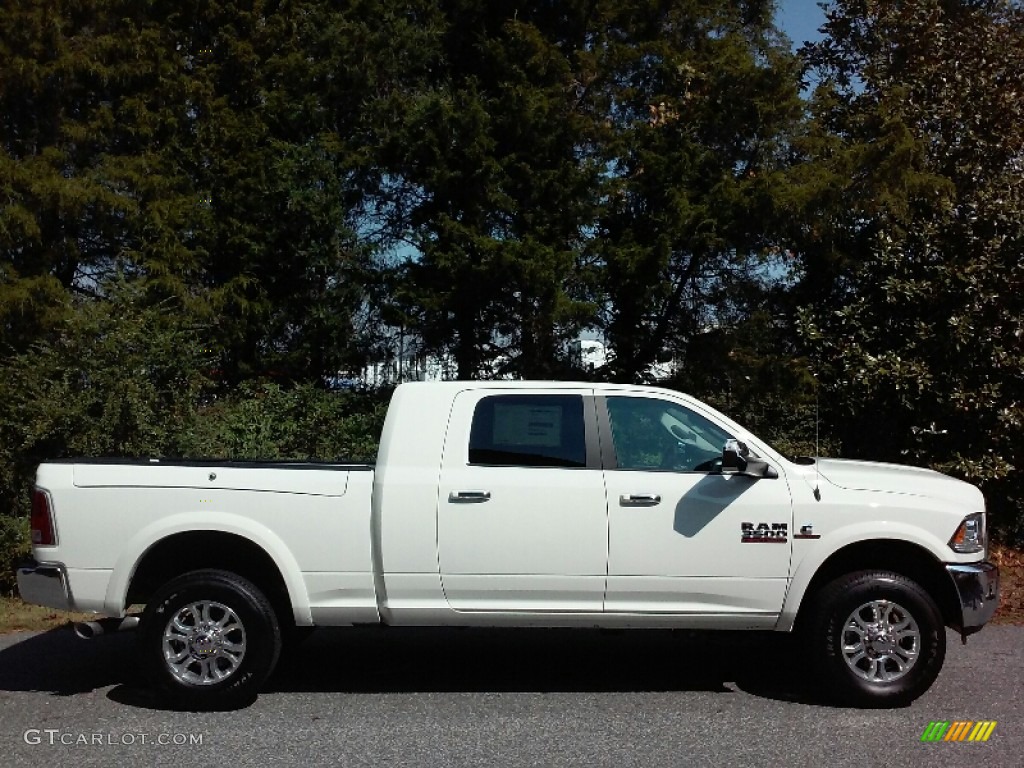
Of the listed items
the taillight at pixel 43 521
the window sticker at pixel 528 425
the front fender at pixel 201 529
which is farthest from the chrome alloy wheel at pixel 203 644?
the window sticker at pixel 528 425

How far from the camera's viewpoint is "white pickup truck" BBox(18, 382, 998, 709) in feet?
20.9

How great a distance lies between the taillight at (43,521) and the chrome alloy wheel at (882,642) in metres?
4.75

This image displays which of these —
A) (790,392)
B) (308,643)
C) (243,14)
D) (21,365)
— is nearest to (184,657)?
(308,643)

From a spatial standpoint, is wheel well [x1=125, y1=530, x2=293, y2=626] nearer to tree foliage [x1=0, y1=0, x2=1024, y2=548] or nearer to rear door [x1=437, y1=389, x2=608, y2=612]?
rear door [x1=437, y1=389, x2=608, y2=612]

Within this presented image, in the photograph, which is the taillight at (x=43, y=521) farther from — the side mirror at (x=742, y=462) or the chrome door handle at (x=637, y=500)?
the side mirror at (x=742, y=462)

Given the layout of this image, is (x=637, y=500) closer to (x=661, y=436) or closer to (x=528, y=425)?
(x=661, y=436)

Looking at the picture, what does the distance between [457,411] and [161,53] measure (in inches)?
379

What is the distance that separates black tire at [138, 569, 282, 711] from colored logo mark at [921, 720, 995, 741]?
3.79 m

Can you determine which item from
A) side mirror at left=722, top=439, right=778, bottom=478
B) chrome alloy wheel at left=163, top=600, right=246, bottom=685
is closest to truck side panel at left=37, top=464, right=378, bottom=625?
chrome alloy wheel at left=163, top=600, right=246, bottom=685

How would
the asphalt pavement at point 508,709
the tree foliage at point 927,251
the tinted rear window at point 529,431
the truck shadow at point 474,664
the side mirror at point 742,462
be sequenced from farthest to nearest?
the tree foliage at point 927,251, the truck shadow at point 474,664, the tinted rear window at point 529,431, the side mirror at point 742,462, the asphalt pavement at point 508,709

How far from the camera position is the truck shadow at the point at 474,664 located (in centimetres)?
689

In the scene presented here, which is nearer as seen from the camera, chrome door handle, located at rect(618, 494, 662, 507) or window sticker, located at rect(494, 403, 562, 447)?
A: chrome door handle, located at rect(618, 494, 662, 507)

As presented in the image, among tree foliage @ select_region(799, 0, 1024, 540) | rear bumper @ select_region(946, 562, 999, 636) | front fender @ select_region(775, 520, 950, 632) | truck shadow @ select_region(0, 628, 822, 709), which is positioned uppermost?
tree foliage @ select_region(799, 0, 1024, 540)
